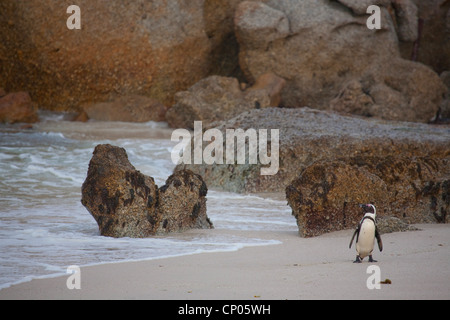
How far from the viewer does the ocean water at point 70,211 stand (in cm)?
450

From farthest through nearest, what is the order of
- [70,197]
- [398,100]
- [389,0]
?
[389,0] < [398,100] < [70,197]

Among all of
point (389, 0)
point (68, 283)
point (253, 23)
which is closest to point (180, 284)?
point (68, 283)

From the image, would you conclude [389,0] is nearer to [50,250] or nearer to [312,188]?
[312,188]

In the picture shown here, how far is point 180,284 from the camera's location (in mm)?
3584

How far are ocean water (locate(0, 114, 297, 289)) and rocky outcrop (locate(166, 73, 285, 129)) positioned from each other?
0.59 meters

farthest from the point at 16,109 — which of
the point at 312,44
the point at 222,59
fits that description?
the point at 312,44

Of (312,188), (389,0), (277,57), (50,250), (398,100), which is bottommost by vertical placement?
(50,250)

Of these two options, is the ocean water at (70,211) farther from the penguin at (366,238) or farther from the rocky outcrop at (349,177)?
the penguin at (366,238)

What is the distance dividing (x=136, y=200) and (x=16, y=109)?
7.80 meters

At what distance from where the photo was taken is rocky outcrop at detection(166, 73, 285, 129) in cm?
1235

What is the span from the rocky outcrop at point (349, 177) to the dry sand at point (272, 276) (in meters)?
0.52

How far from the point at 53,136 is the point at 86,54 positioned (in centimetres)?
291

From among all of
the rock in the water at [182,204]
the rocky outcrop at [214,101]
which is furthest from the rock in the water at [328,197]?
the rocky outcrop at [214,101]

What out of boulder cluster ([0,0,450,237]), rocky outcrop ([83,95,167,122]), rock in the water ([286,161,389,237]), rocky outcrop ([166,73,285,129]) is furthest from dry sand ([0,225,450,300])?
rocky outcrop ([83,95,167,122])
